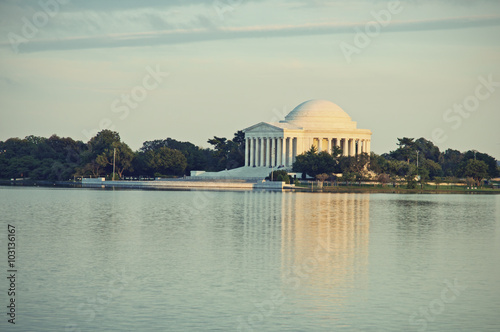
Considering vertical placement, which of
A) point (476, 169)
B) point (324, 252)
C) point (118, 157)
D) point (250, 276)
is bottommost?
point (250, 276)

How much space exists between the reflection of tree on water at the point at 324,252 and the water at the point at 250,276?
0.06 m

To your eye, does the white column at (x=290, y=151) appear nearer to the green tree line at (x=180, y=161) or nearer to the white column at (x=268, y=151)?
the white column at (x=268, y=151)

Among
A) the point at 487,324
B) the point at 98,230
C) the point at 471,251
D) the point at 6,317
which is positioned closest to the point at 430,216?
the point at 471,251

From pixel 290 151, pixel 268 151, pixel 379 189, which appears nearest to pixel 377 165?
pixel 379 189

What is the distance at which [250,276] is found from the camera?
88.7ft

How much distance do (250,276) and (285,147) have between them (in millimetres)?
129477

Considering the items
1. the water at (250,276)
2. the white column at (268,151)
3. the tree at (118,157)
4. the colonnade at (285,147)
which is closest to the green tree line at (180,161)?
the tree at (118,157)

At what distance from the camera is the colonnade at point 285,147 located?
15550cm

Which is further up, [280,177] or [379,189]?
[280,177]

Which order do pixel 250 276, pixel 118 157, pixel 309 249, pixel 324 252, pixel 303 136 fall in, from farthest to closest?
1. pixel 303 136
2. pixel 118 157
3. pixel 309 249
4. pixel 324 252
5. pixel 250 276

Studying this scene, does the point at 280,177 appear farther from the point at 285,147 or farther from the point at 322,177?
the point at 285,147

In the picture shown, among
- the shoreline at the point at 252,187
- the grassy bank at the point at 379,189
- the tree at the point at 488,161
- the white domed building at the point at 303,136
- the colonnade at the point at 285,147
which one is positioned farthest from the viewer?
the colonnade at the point at 285,147

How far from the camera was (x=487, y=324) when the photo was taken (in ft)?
67.1

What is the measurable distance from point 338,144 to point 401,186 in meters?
29.4
